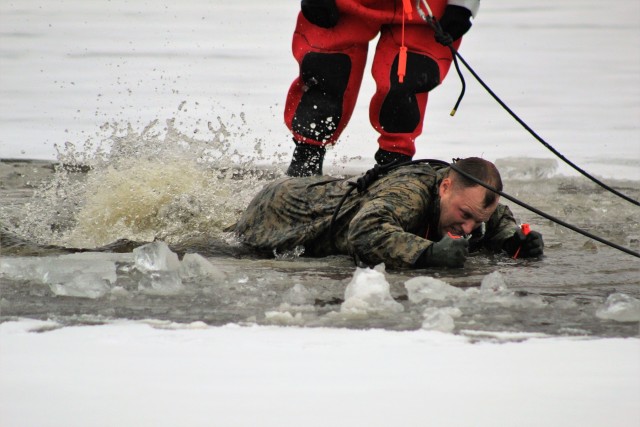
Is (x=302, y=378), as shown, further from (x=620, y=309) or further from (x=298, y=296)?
(x=620, y=309)

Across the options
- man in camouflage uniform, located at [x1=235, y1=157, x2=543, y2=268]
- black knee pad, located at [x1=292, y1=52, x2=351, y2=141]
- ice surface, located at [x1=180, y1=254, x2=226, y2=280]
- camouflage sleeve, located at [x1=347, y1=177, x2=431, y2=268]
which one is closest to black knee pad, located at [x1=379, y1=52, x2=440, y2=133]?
black knee pad, located at [x1=292, y1=52, x2=351, y2=141]

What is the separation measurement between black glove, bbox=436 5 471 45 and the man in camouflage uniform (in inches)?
32.7

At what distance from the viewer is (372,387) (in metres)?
2.80

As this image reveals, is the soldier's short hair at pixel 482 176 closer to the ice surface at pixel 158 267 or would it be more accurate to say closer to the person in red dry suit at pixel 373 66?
the person in red dry suit at pixel 373 66

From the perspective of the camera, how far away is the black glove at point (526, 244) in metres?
4.65

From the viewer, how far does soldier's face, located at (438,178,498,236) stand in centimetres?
428

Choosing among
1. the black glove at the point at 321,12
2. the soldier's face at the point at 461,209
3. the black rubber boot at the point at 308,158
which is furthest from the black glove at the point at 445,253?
the black glove at the point at 321,12

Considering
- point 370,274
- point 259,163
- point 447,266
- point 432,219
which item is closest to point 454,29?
point 432,219

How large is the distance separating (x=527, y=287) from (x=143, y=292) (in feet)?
4.44

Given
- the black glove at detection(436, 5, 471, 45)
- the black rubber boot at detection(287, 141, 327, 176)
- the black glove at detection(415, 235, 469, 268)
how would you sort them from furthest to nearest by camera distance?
the black rubber boot at detection(287, 141, 327, 176)
the black glove at detection(436, 5, 471, 45)
the black glove at detection(415, 235, 469, 268)

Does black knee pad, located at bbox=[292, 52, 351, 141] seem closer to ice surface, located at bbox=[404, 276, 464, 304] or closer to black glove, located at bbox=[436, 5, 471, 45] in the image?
black glove, located at bbox=[436, 5, 471, 45]

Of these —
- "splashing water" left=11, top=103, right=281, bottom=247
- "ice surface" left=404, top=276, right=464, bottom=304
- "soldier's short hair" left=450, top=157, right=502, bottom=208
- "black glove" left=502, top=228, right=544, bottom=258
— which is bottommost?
"splashing water" left=11, top=103, right=281, bottom=247

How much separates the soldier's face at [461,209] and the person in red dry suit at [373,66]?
2.93ft

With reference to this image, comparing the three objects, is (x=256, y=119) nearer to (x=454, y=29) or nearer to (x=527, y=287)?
(x=454, y=29)
